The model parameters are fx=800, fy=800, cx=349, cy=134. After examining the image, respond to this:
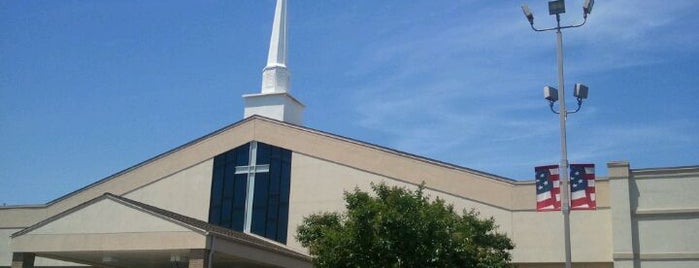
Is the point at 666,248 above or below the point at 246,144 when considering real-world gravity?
below

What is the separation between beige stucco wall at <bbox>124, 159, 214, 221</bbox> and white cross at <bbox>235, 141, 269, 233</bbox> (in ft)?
5.93

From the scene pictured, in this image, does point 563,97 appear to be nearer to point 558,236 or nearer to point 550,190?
point 550,190

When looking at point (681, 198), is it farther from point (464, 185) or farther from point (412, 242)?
point (412, 242)

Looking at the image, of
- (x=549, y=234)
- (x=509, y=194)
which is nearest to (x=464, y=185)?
(x=509, y=194)

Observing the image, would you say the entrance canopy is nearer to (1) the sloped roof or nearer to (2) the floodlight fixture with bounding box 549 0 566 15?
(1) the sloped roof

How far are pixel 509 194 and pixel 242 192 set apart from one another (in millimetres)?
12223

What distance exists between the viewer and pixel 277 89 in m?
42.2

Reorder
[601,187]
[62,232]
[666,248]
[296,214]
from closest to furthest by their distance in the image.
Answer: [62,232] → [666,248] → [601,187] → [296,214]

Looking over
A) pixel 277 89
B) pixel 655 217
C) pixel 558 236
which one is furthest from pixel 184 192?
pixel 655 217

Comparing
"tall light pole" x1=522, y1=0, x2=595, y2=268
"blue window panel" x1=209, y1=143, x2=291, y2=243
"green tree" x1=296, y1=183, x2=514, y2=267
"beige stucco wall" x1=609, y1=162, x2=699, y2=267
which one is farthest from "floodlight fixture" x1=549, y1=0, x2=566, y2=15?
"blue window panel" x1=209, y1=143, x2=291, y2=243

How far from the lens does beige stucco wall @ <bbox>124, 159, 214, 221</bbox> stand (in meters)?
37.5

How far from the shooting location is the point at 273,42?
→ 4441 centimetres

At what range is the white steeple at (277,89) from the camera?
40.9m

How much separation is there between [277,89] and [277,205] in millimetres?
8211
